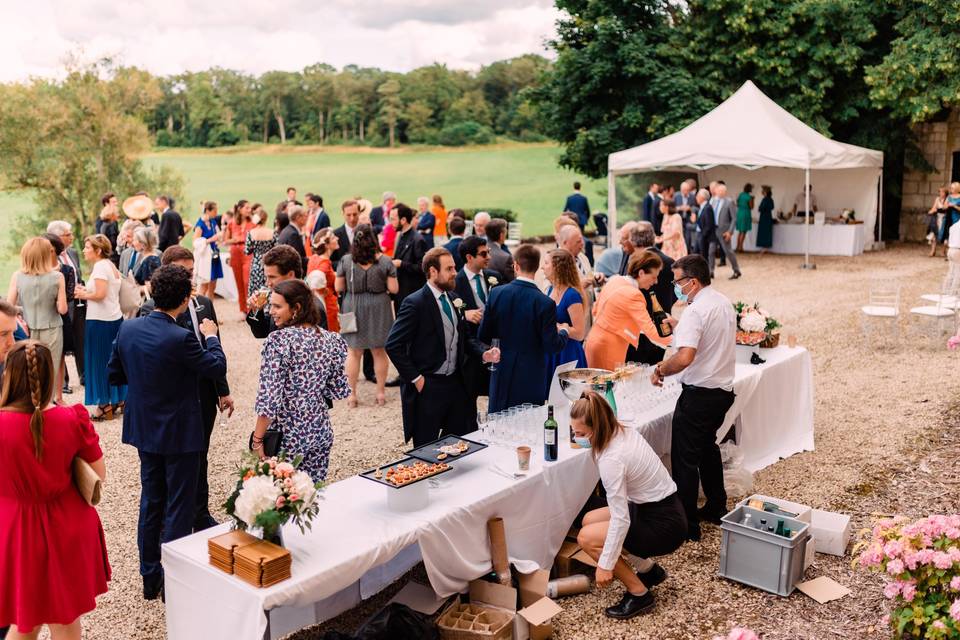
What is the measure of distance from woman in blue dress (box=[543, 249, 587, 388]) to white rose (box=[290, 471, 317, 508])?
7.97 ft

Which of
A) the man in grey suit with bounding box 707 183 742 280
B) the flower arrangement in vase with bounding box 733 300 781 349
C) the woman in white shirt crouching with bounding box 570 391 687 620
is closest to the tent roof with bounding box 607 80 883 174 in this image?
the man in grey suit with bounding box 707 183 742 280

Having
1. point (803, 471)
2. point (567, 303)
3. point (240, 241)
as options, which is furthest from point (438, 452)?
point (240, 241)

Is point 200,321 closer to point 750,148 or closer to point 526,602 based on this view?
point 526,602

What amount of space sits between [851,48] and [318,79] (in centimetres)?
2915

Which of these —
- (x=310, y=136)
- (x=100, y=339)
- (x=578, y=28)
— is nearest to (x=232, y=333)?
(x=100, y=339)

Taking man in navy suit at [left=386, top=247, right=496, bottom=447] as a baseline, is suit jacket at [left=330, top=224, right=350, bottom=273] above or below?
above

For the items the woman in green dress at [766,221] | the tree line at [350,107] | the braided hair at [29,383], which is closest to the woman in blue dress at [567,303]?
the braided hair at [29,383]

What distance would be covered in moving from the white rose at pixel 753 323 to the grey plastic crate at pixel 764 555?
184cm

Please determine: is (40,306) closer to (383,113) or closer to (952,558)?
(952,558)

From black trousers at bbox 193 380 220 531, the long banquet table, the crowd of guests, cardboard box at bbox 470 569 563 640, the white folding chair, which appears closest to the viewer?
the long banquet table

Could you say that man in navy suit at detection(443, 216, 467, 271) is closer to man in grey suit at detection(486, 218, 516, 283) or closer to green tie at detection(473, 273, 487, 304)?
man in grey suit at detection(486, 218, 516, 283)

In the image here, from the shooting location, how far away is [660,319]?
234 inches

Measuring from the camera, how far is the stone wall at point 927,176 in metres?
18.2

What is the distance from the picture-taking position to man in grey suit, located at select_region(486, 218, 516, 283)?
6.93 meters
